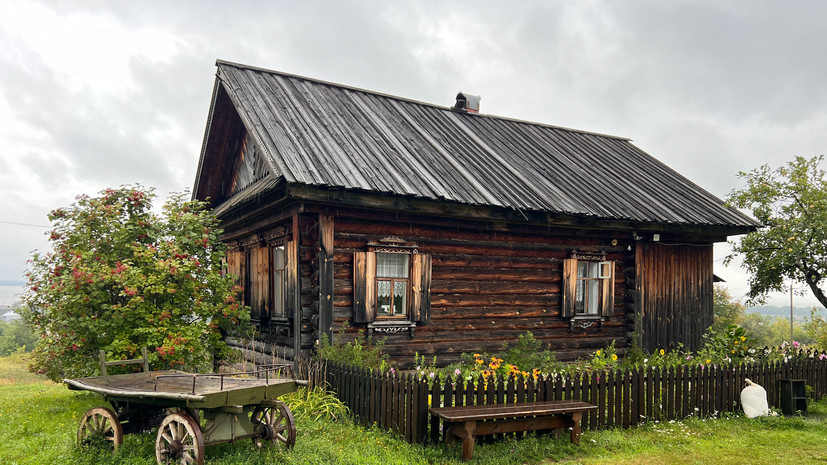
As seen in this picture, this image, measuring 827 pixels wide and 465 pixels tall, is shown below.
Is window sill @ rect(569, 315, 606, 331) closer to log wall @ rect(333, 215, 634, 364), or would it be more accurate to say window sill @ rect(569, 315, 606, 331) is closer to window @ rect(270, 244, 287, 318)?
log wall @ rect(333, 215, 634, 364)

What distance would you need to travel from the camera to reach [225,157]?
50.0 ft

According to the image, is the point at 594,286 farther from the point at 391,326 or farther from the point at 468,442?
the point at 468,442

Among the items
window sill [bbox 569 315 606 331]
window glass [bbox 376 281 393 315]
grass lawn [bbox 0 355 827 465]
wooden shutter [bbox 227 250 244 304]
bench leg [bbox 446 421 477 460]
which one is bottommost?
grass lawn [bbox 0 355 827 465]

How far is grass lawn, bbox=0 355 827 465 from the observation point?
22.1 ft

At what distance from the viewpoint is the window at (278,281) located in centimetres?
1157

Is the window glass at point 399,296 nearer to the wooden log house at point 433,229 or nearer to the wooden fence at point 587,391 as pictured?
the wooden log house at point 433,229

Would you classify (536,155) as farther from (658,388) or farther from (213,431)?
(213,431)

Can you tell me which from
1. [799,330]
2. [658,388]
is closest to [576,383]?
[658,388]

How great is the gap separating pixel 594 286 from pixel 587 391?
516cm

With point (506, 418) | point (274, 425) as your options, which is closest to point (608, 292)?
point (506, 418)

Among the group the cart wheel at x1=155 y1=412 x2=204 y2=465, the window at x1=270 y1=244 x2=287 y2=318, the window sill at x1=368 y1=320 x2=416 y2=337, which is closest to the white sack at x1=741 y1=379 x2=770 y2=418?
the window sill at x1=368 y1=320 x2=416 y2=337

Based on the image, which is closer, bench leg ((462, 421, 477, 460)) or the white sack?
bench leg ((462, 421, 477, 460))

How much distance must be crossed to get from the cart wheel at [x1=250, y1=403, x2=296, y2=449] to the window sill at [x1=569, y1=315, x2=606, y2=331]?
7.67m

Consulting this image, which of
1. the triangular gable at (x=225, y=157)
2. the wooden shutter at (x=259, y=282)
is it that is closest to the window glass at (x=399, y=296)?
the wooden shutter at (x=259, y=282)
